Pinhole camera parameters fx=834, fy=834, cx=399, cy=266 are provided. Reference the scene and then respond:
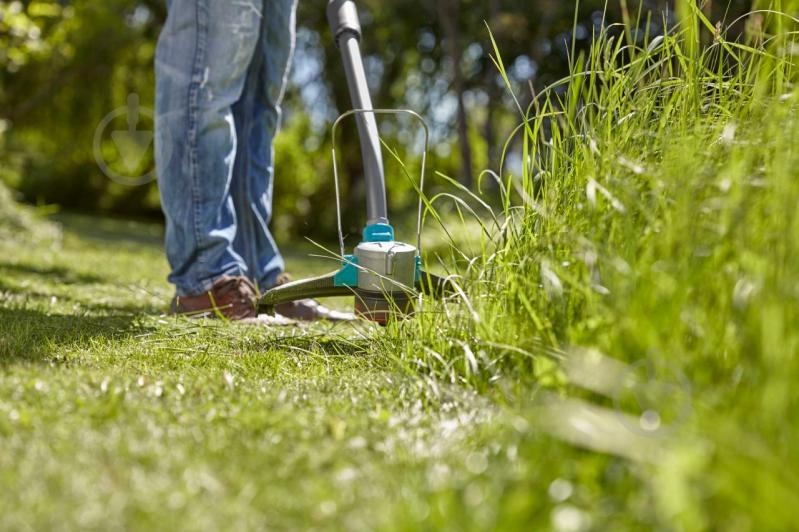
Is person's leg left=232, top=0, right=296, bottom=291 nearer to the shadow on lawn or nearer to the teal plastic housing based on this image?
the shadow on lawn

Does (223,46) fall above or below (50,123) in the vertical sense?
above

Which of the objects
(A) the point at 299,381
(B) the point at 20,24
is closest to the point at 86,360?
(A) the point at 299,381

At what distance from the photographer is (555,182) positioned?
1.53 m

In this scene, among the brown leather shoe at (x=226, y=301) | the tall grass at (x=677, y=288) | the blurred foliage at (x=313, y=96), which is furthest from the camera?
the blurred foliage at (x=313, y=96)

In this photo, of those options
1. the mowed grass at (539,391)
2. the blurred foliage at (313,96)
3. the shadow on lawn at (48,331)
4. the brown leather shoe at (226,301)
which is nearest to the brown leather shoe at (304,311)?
the brown leather shoe at (226,301)

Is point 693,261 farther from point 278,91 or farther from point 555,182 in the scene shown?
point 278,91

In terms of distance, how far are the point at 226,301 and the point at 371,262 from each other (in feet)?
2.09

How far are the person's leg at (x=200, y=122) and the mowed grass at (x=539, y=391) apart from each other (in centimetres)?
70

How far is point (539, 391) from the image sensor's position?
1.21 metres

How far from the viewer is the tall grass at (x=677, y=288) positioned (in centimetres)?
82

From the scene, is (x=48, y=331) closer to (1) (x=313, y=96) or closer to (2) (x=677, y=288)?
(2) (x=677, y=288)

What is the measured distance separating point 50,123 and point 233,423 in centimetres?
1120

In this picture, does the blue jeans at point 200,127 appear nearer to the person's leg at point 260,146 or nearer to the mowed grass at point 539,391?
the person's leg at point 260,146

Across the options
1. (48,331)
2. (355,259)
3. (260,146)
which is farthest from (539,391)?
(260,146)
